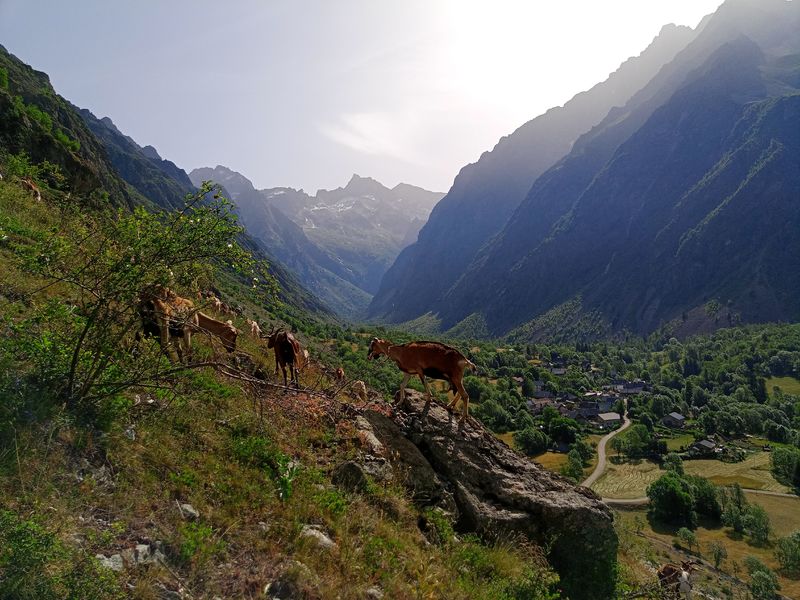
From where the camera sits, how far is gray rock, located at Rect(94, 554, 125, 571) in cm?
435

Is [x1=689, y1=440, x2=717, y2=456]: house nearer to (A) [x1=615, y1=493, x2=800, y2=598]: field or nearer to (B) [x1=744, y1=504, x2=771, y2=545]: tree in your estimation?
(A) [x1=615, y1=493, x2=800, y2=598]: field

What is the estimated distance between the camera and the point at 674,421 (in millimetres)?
135000

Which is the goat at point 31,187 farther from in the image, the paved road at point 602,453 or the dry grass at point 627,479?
the dry grass at point 627,479

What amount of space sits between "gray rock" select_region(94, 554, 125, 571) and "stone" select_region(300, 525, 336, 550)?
217 centimetres

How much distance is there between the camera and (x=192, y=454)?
256 inches

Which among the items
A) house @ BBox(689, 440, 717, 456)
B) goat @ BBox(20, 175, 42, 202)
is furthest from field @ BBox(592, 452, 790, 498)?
goat @ BBox(20, 175, 42, 202)

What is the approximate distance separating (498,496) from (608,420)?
478 feet

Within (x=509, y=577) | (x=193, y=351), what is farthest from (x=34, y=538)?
(x=509, y=577)

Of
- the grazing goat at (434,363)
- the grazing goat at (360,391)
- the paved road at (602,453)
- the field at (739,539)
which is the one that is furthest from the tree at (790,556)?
the grazing goat at (360,391)

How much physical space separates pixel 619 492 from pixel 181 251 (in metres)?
102

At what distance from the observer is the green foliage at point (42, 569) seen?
3699 millimetres

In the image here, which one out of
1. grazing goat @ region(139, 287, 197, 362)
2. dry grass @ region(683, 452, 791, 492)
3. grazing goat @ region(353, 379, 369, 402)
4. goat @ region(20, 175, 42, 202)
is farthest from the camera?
dry grass @ region(683, 452, 791, 492)

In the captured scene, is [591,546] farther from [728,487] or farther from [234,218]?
[728,487]

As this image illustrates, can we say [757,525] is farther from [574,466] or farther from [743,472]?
[743,472]
